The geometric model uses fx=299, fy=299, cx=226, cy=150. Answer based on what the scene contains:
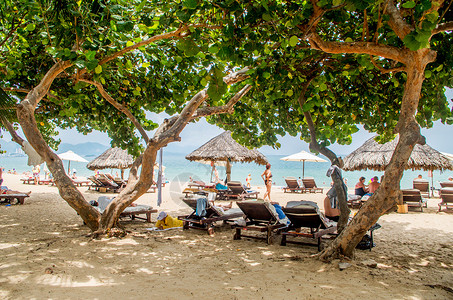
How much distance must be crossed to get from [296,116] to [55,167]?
4.95 metres

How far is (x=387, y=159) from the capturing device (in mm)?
11906

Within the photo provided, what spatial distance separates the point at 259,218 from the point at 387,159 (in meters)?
8.24

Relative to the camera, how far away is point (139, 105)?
687 cm

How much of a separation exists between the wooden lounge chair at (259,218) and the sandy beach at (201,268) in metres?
0.25

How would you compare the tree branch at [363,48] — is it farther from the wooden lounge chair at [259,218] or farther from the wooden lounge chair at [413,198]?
the wooden lounge chair at [413,198]

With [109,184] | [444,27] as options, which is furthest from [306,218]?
[109,184]

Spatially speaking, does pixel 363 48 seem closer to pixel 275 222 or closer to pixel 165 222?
pixel 275 222

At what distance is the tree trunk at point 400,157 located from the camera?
3.69m

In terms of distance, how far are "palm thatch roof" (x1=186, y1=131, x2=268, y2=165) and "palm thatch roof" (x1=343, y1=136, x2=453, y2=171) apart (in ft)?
13.6

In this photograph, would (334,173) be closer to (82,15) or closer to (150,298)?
(150,298)

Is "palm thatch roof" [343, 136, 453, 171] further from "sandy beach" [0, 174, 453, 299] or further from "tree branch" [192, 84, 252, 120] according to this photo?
"tree branch" [192, 84, 252, 120]

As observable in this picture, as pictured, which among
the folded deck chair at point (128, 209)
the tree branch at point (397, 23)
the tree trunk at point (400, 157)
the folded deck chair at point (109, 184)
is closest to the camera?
the tree branch at point (397, 23)

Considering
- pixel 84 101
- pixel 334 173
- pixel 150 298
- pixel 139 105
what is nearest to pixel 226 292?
pixel 150 298

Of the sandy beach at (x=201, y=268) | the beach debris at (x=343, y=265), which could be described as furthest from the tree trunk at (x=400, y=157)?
the sandy beach at (x=201, y=268)
